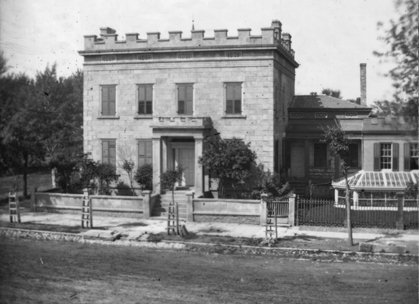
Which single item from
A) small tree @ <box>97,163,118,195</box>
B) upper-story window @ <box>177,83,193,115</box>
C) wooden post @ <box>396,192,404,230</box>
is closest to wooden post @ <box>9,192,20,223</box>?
small tree @ <box>97,163,118,195</box>

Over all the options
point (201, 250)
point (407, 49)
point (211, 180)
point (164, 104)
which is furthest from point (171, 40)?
point (407, 49)

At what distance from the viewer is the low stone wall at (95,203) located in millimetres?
24641

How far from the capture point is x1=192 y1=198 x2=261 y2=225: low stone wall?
2292 cm

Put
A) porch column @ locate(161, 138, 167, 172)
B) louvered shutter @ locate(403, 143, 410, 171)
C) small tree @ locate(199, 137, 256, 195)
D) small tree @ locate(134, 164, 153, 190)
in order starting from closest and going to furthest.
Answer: louvered shutter @ locate(403, 143, 410, 171) < small tree @ locate(199, 137, 256, 195) < porch column @ locate(161, 138, 167, 172) < small tree @ locate(134, 164, 153, 190)

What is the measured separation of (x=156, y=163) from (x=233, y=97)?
17.3 feet

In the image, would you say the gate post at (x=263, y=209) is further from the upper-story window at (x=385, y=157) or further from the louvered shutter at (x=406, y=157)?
the louvered shutter at (x=406, y=157)

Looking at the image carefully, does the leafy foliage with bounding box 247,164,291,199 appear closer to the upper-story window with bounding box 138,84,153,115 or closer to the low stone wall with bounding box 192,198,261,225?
the low stone wall with bounding box 192,198,261,225

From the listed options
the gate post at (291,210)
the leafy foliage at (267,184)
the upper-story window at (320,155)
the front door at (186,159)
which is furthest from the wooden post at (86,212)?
the upper-story window at (320,155)

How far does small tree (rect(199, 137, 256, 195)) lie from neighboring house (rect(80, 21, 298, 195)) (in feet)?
1.99

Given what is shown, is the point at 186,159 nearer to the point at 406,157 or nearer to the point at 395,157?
the point at 395,157

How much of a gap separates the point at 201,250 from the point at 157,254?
1633 mm

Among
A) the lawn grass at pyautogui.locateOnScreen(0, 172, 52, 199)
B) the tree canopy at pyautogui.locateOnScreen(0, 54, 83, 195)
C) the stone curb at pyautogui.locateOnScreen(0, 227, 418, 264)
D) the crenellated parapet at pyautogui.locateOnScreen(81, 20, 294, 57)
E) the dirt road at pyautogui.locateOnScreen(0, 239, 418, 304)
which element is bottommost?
the dirt road at pyautogui.locateOnScreen(0, 239, 418, 304)

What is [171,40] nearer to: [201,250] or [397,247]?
[201,250]

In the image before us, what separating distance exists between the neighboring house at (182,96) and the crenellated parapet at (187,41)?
5cm
